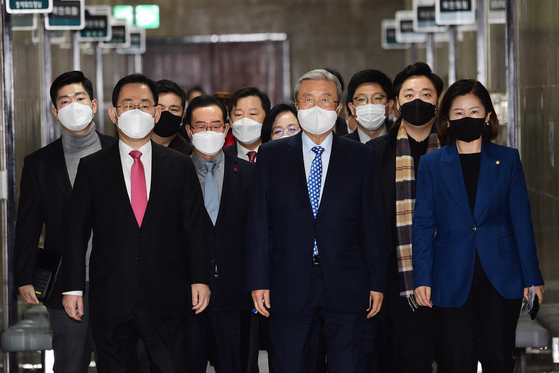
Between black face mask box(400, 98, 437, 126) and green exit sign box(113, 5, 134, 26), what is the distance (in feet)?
34.6

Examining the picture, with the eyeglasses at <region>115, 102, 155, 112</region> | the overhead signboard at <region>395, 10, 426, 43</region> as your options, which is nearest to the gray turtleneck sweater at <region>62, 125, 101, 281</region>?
the eyeglasses at <region>115, 102, 155, 112</region>

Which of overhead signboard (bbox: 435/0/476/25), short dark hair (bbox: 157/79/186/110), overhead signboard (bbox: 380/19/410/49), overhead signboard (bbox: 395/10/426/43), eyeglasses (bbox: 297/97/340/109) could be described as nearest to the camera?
eyeglasses (bbox: 297/97/340/109)

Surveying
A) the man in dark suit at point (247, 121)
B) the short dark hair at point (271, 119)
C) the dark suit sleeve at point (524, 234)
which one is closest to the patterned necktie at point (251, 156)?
the man in dark suit at point (247, 121)

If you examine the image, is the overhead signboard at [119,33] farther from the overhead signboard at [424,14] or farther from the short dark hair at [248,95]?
the short dark hair at [248,95]

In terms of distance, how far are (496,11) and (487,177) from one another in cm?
324

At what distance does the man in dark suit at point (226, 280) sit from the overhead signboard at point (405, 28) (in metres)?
8.28

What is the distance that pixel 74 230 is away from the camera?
12.4ft

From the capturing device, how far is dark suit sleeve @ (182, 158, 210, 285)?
12.6ft

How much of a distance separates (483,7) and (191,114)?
10.9 feet

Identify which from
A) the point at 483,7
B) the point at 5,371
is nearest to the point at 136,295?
the point at 5,371

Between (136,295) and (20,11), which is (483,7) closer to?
(20,11)

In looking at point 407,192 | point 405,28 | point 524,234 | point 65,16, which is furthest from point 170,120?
point 405,28

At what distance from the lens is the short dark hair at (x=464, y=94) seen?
13.1 ft

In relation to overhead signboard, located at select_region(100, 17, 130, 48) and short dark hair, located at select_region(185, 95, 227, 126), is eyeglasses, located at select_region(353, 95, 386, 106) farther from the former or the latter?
overhead signboard, located at select_region(100, 17, 130, 48)
